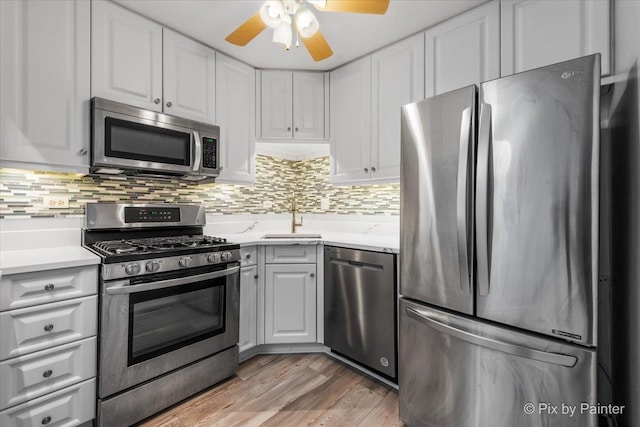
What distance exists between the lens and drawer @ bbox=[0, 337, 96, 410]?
132 cm

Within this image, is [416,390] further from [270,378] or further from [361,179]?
[361,179]

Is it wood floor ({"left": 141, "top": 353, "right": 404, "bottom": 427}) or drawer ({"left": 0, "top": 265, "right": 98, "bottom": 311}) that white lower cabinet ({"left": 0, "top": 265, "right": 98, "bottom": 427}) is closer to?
drawer ({"left": 0, "top": 265, "right": 98, "bottom": 311})

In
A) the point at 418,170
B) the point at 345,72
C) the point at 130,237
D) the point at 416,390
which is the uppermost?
the point at 345,72

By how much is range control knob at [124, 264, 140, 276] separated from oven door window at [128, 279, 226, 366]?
0.13 metres

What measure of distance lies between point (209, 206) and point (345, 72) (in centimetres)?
167

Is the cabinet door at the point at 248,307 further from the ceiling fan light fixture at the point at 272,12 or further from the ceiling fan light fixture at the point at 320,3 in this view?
the ceiling fan light fixture at the point at 320,3

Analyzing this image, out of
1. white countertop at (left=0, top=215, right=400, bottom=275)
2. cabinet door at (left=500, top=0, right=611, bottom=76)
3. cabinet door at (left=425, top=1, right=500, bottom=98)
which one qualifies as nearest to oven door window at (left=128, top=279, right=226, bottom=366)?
white countertop at (left=0, top=215, right=400, bottom=275)

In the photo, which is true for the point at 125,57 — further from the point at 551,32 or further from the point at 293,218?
the point at 551,32

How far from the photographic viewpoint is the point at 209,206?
Answer: 266 cm

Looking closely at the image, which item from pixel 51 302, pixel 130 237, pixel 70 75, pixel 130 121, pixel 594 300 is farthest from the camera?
pixel 130 237

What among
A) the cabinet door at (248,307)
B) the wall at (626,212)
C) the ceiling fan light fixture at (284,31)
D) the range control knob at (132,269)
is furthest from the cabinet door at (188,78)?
the wall at (626,212)

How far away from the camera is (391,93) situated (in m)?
2.33

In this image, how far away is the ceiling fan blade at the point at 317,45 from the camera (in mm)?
1742

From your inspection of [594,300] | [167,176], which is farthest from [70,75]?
[594,300]
